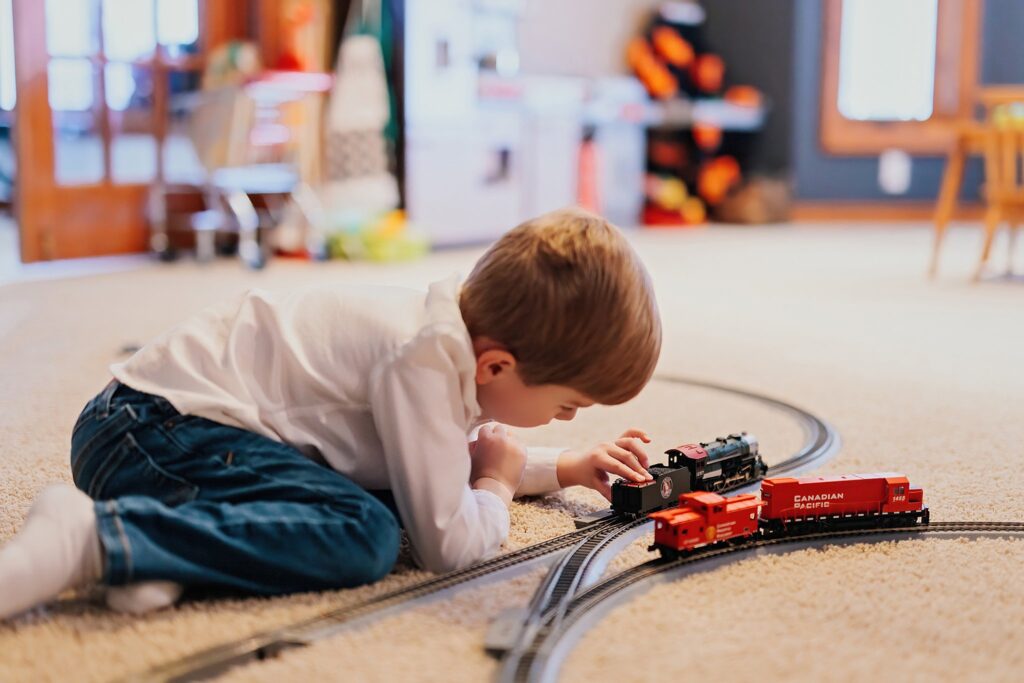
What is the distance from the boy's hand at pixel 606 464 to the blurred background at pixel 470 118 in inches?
100

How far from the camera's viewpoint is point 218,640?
0.84m

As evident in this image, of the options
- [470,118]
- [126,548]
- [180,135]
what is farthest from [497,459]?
[470,118]

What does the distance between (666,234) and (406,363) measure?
431cm

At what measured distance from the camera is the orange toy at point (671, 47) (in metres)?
5.61

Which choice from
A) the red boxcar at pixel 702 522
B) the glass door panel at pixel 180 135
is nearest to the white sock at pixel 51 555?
the red boxcar at pixel 702 522

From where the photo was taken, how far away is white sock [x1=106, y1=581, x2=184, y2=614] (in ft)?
2.88

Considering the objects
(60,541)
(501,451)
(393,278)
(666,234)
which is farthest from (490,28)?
(60,541)

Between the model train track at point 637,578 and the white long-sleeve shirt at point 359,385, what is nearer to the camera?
the model train track at point 637,578

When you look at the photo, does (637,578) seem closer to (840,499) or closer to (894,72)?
(840,499)

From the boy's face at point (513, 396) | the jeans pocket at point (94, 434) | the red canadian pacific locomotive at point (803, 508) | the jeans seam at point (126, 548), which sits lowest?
the red canadian pacific locomotive at point (803, 508)

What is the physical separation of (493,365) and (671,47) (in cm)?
495

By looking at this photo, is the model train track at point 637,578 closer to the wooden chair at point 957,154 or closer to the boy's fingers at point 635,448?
the boy's fingers at point 635,448

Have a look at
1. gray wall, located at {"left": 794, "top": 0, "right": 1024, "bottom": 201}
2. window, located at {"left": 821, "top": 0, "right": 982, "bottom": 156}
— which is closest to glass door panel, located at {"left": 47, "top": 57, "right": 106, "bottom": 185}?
gray wall, located at {"left": 794, "top": 0, "right": 1024, "bottom": 201}

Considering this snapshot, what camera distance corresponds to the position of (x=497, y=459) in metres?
1.16
